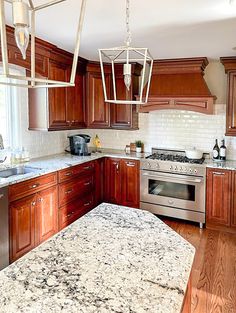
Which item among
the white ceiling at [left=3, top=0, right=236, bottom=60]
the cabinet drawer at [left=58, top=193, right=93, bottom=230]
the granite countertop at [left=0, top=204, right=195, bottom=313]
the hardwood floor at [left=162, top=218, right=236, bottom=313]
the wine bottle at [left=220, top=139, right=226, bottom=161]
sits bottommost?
the hardwood floor at [left=162, top=218, right=236, bottom=313]

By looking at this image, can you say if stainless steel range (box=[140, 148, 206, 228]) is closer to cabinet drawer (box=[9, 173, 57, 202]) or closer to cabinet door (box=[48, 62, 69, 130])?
cabinet door (box=[48, 62, 69, 130])

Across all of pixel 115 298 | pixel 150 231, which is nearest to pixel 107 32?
pixel 150 231

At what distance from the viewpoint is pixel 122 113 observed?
15.5ft

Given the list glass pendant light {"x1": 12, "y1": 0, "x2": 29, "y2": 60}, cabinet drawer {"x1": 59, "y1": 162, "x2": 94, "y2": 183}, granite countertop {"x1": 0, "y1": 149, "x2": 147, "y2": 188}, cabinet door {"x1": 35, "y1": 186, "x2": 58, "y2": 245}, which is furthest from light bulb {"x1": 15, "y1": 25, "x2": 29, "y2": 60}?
cabinet drawer {"x1": 59, "y1": 162, "x2": 94, "y2": 183}

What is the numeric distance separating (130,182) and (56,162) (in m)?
1.25

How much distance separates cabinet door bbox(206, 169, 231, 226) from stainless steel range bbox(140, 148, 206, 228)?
0.30 feet

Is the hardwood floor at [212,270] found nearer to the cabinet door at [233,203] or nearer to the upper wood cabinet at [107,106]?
the cabinet door at [233,203]

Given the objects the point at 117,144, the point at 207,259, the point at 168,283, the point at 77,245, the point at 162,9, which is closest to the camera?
the point at 168,283

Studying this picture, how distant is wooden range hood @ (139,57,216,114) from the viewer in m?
4.06

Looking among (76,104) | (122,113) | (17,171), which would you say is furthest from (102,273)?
(122,113)

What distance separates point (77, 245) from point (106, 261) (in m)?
0.22

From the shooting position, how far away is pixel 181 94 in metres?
4.16

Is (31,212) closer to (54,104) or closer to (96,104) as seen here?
(54,104)

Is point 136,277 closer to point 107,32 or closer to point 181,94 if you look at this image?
point 107,32
